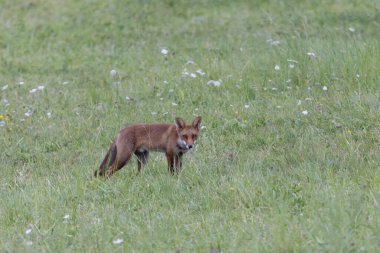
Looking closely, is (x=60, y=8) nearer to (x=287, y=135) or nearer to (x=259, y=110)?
(x=259, y=110)

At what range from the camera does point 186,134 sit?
26.9ft

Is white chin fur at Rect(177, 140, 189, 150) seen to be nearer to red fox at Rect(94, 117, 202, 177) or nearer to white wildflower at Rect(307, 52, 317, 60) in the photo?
red fox at Rect(94, 117, 202, 177)

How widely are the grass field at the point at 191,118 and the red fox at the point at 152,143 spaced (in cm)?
19

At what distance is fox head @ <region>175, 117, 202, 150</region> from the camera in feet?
26.7

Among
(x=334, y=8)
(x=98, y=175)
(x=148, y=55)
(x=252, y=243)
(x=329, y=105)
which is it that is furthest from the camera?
(x=334, y=8)

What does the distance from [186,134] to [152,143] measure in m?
0.41

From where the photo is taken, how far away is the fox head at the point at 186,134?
8125mm

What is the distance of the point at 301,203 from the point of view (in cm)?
649

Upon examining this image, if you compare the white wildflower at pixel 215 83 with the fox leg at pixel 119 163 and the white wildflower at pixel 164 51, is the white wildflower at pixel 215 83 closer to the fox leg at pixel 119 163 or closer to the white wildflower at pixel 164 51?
the white wildflower at pixel 164 51

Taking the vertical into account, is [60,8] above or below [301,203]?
below

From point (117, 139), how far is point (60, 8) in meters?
8.69

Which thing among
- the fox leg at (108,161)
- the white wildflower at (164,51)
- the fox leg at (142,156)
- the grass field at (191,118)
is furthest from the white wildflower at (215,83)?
the fox leg at (108,161)

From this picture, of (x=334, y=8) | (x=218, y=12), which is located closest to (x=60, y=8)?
(x=218, y=12)

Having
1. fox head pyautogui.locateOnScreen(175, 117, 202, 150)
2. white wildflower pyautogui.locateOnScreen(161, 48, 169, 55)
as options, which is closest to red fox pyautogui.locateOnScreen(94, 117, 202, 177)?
fox head pyautogui.locateOnScreen(175, 117, 202, 150)
